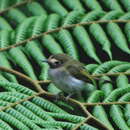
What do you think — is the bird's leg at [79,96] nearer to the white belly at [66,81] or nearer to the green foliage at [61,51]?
the green foliage at [61,51]

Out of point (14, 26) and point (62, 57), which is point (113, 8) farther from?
point (14, 26)

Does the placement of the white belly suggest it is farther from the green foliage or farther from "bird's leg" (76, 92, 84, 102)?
"bird's leg" (76, 92, 84, 102)

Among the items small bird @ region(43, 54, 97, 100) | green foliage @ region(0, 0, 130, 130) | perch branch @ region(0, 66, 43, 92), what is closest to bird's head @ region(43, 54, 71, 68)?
small bird @ region(43, 54, 97, 100)

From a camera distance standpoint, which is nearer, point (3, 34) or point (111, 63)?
point (111, 63)

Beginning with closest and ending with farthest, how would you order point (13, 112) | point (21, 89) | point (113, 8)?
point (13, 112), point (21, 89), point (113, 8)

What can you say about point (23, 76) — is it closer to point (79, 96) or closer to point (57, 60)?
point (79, 96)

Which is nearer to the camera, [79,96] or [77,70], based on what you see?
[79,96]

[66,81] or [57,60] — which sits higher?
[57,60]

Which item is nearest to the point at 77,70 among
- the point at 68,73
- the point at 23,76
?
the point at 68,73

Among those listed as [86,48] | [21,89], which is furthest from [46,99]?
[86,48]
